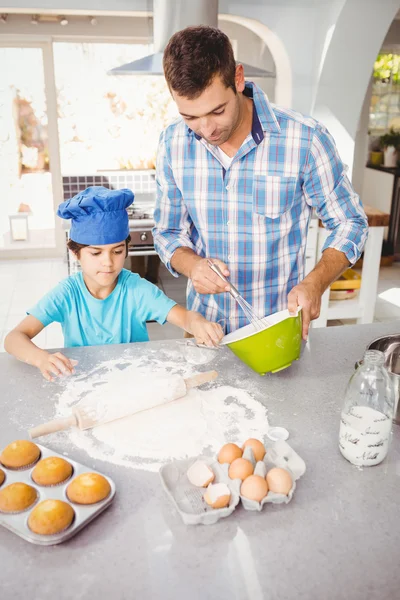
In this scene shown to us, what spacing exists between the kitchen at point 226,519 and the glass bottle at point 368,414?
0.03 m

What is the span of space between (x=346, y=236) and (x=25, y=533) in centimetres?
109

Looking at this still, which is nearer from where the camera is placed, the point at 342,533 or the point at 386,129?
the point at 342,533

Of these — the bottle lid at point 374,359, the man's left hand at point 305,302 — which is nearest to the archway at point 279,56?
the man's left hand at point 305,302

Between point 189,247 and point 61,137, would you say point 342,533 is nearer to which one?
point 189,247

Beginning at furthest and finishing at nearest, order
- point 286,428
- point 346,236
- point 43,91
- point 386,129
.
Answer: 1. point 386,129
2. point 43,91
3. point 346,236
4. point 286,428

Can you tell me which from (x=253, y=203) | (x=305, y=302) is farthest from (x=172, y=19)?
(x=305, y=302)

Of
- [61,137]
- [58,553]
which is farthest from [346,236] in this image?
[61,137]

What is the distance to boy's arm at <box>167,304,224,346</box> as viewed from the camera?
140 centimetres

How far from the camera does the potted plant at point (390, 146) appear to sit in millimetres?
6004

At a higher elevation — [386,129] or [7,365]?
[386,129]

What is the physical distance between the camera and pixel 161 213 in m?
1.71

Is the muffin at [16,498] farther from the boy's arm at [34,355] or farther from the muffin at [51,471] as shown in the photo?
the boy's arm at [34,355]

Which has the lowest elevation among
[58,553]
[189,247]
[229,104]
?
[58,553]

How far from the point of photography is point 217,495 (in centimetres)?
84
